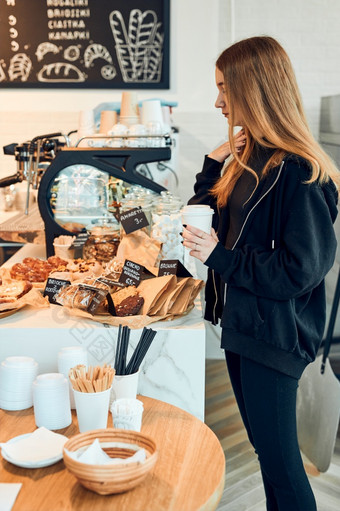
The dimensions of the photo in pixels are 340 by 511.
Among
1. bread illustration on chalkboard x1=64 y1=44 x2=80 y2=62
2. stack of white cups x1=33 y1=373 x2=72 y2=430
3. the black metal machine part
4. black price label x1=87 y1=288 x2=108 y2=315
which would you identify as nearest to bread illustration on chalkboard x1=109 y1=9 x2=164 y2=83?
bread illustration on chalkboard x1=64 y1=44 x2=80 y2=62

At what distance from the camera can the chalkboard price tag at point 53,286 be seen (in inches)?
84.4

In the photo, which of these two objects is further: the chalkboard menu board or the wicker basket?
the chalkboard menu board

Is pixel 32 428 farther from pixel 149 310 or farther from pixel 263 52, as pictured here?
pixel 263 52

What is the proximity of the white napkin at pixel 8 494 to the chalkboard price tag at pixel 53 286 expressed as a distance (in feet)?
3.09

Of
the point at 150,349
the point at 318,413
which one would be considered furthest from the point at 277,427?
the point at 318,413

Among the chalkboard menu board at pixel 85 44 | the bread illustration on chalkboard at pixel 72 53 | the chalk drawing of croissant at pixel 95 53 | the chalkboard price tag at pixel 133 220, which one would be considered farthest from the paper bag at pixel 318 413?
the bread illustration on chalkboard at pixel 72 53

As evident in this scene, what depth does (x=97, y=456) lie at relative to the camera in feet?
4.17

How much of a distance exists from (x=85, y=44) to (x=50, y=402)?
3.49 meters

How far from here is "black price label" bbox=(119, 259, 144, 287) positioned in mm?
2119

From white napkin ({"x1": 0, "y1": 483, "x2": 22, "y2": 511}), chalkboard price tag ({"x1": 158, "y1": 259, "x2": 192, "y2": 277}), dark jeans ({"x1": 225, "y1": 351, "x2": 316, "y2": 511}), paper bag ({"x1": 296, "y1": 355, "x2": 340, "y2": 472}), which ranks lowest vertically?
paper bag ({"x1": 296, "y1": 355, "x2": 340, "y2": 472})

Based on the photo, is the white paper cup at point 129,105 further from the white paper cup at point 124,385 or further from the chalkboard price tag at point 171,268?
the white paper cup at point 124,385

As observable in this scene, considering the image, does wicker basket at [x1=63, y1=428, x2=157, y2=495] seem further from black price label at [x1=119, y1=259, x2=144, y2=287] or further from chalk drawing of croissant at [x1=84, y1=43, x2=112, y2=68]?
chalk drawing of croissant at [x1=84, y1=43, x2=112, y2=68]

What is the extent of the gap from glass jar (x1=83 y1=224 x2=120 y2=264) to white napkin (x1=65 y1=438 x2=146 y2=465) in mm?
Result: 1360

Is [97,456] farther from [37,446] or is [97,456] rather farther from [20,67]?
[20,67]
